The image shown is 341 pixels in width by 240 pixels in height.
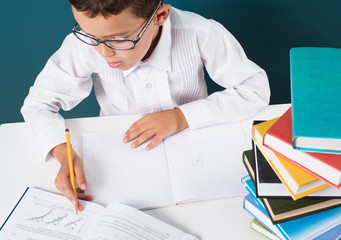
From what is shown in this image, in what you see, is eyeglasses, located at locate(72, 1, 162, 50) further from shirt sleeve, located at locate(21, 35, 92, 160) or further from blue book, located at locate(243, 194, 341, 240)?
blue book, located at locate(243, 194, 341, 240)

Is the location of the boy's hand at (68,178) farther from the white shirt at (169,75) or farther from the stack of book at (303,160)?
the stack of book at (303,160)

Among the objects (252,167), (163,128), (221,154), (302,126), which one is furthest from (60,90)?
(302,126)

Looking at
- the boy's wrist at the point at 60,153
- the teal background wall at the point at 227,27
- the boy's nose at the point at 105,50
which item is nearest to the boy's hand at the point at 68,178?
the boy's wrist at the point at 60,153

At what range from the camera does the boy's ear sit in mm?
852

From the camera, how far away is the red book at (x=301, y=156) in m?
0.55

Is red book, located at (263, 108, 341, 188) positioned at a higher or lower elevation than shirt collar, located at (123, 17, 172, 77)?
lower

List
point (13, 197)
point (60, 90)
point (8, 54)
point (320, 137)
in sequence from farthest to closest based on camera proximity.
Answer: point (8, 54) < point (60, 90) < point (13, 197) < point (320, 137)

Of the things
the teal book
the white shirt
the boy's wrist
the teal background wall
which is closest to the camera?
the teal book

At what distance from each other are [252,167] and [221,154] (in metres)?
0.19

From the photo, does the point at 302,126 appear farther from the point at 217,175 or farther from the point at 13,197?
the point at 13,197

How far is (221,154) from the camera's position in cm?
89

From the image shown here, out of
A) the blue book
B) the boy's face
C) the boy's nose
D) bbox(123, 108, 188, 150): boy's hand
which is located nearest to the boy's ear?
the boy's face

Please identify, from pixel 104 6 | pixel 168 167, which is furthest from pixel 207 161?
pixel 104 6

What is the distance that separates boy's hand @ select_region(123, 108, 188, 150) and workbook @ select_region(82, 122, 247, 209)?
0.02 meters
